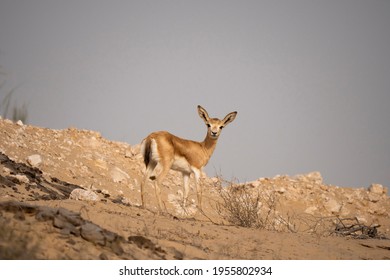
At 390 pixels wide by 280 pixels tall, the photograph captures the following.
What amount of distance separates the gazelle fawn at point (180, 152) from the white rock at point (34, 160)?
13.0ft

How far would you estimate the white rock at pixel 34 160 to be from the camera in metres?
15.3

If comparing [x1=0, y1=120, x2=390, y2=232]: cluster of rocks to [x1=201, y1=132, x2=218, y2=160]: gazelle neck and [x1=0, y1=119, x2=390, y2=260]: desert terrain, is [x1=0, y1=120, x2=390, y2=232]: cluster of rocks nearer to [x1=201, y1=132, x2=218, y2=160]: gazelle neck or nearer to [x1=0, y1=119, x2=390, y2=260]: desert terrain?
[x1=0, y1=119, x2=390, y2=260]: desert terrain

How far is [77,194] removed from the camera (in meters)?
10.3

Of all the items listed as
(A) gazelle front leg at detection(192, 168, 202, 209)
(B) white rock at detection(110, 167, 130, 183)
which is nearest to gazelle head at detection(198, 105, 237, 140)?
(A) gazelle front leg at detection(192, 168, 202, 209)

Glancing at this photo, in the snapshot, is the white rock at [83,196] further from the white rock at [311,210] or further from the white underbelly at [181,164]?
the white rock at [311,210]

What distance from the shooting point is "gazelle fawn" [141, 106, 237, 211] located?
12.8m

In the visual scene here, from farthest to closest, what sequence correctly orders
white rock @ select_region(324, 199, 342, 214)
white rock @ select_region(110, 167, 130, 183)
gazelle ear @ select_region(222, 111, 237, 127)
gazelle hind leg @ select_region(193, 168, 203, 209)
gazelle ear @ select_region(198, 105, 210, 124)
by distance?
white rock @ select_region(324, 199, 342, 214) < white rock @ select_region(110, 167, 130, 183) < gazelle ear @ select_region(222, 111, 237, 127) < gazelle ear @ select_region(198, 105, 210, 124) < gazelle hind leg @ select_region(193, 168, 203, 209)

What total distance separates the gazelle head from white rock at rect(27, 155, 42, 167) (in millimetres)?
4951

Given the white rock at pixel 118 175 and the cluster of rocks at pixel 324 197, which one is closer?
the white rock at pixel 118 175

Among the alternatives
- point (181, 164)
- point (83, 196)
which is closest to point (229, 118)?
point (181, 164)

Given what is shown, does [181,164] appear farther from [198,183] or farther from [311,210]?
[311,210]

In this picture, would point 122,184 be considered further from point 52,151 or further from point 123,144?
point 123,144

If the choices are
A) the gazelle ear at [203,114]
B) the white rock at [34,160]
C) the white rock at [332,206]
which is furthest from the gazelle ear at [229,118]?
the white rock at [332,206]

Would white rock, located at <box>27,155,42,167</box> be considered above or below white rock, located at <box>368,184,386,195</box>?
below
